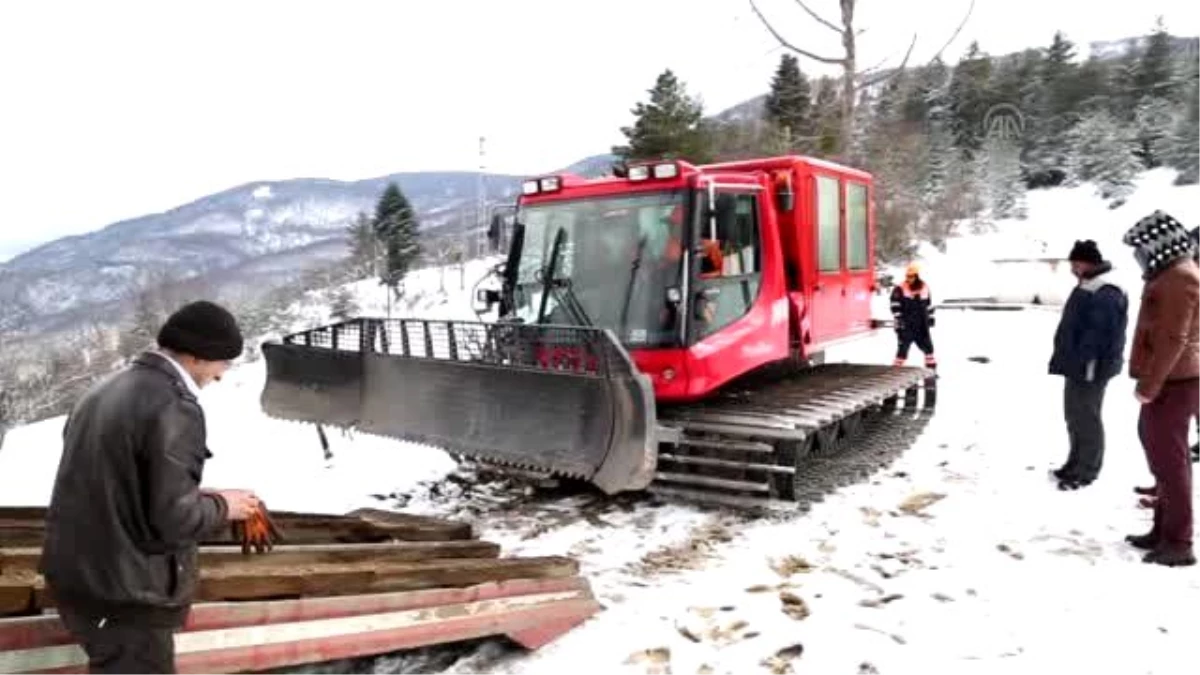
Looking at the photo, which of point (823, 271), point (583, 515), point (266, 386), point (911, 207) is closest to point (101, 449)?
point (583, 515)

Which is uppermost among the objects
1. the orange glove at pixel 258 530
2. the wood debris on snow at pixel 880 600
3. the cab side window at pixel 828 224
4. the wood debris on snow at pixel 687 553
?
the cab side window at pixel 828 224

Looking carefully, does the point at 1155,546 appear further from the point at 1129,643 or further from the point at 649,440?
the point at 649,440

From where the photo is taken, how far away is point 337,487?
8000mm

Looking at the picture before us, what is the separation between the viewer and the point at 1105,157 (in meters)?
46.6

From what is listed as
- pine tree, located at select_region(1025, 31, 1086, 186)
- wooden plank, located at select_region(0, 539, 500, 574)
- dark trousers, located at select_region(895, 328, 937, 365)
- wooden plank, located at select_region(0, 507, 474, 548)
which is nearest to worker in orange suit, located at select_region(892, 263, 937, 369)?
dark trousers, located at select_region(895, 328, 937, 365)

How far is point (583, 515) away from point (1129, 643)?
137 inches

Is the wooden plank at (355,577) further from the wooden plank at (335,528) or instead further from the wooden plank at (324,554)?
the wooden plank at (335,528)

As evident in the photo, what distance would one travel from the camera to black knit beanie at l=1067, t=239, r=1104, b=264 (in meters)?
6.36

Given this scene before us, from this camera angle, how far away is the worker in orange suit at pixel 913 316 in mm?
11789

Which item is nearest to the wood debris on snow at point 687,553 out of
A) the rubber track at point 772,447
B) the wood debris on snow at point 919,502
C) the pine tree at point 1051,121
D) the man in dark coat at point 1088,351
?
the rubber track at point 772,447

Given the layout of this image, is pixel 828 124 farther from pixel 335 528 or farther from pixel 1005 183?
pixel 1005 183

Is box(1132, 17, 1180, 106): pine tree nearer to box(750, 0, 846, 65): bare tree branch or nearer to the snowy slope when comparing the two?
the snowy slope

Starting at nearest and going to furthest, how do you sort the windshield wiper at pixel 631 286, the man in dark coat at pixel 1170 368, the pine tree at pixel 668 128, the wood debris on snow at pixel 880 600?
1. the wood debris on snow at pixel 880 600
2. the man in dark coat at pixel 1170 368
3. the windshield wiper at pixel 631 286
4. the pine tree at pixel 668 128

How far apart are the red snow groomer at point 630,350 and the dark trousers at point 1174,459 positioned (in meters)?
2.04
